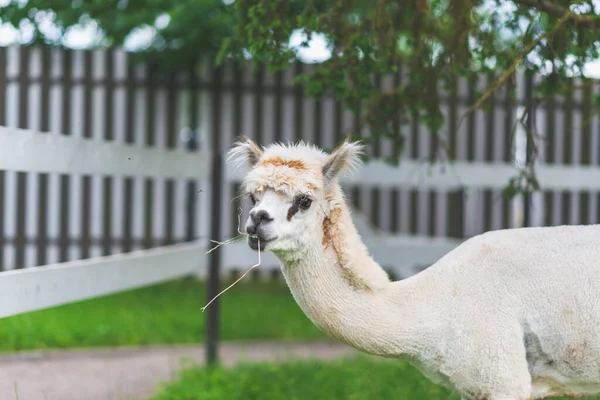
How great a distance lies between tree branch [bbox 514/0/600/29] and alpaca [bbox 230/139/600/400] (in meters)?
1.37

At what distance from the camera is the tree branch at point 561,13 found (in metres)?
4.45

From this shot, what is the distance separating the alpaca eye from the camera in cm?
355

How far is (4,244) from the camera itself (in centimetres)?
1017

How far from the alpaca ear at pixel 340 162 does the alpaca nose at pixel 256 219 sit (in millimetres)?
436

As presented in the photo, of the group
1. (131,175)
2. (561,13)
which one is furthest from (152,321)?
(561,13)

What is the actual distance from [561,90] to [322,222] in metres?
2.46

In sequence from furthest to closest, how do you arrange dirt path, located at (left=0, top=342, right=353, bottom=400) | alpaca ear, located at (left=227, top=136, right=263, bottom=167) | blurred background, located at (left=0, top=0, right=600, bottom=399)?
blurred background, located at (left=0, top=0, right=600, bottom=399) → dirt path, located at (left=0, top=342, right=353, bottom=400) → alpaca ear, located at (left=227, top=136, right=263, bottom=167)

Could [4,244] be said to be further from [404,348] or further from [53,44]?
[404,348]

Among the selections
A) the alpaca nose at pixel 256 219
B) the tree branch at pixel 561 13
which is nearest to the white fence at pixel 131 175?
the alpaca nose at pixel 256 219

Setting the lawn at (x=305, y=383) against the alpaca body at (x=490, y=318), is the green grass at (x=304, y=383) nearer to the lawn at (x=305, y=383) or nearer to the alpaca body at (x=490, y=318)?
the lawn at (x=305, y=383)

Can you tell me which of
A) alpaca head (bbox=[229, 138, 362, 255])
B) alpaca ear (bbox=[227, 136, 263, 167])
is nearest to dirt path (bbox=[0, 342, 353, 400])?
alpaca ear (bbox=[227, 136, 263, 167])

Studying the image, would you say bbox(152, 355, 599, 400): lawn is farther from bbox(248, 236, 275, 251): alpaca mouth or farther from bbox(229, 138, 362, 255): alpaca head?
bbox(248, 236, 275, 251): alpaca mouth

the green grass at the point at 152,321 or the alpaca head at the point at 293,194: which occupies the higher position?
the alpaca head at the point at 293,194

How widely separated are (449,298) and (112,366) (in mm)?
3776
